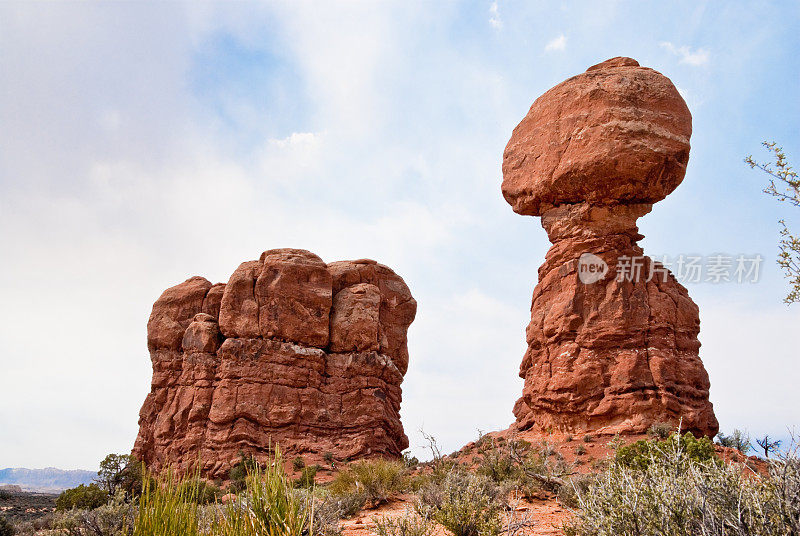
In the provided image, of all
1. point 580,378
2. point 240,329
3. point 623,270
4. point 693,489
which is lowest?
point 693,489

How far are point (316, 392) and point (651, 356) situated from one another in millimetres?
14798

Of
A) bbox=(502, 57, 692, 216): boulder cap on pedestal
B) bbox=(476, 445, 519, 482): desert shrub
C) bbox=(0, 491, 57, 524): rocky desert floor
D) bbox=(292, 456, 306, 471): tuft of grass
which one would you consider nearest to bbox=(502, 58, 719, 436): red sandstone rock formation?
bbox=(502, 57, 692, 216): boulder cap on pedestal

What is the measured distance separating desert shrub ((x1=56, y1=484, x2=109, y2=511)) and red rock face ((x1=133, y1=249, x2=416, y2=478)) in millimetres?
8363

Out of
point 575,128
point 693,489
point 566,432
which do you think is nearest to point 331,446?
point 566,432

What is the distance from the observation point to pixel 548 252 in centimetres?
2042

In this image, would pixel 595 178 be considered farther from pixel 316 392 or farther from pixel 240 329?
pixel 240 329

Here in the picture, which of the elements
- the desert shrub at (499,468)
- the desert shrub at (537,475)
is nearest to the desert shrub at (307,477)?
the desert shrub at (499,468)

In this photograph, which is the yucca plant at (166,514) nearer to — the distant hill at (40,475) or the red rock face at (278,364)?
the red rock face at (278,364)

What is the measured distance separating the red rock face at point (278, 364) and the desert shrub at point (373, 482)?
11.0 meters

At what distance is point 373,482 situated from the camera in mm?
11445

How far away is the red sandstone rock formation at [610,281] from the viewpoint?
17.3m

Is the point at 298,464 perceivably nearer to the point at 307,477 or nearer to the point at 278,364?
the point at 278,364

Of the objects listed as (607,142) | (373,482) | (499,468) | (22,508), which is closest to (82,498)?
(373,482)

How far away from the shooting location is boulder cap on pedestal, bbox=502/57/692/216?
18.5 m
